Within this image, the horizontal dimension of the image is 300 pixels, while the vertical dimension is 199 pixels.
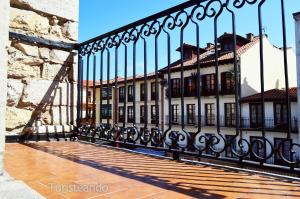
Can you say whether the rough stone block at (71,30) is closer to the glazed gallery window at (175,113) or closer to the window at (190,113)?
the window at (190,113)

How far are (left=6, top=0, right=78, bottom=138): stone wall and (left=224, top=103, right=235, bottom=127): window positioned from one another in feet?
52.2

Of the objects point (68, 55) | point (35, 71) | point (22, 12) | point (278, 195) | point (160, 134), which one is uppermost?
point (22, 12)

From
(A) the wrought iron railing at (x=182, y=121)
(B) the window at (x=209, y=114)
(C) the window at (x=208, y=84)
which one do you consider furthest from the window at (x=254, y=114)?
(A) the wrought iron railing at (x=182, y=121)

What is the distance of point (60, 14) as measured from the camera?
355 cm

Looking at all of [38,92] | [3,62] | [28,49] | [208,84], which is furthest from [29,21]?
[208,84]

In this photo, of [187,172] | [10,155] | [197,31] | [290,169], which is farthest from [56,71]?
[290,169]

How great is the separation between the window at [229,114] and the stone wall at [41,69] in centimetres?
1593

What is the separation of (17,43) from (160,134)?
6.85ft

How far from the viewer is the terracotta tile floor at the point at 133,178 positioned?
1410 mm

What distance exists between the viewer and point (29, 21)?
3.30 meters

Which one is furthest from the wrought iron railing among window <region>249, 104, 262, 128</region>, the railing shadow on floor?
window <region>249, 104, 262, 128</region>

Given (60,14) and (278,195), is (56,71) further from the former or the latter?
(278,195)

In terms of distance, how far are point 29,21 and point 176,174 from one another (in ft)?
8.74

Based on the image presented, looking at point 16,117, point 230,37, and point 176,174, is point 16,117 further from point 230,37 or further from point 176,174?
point 230,37
